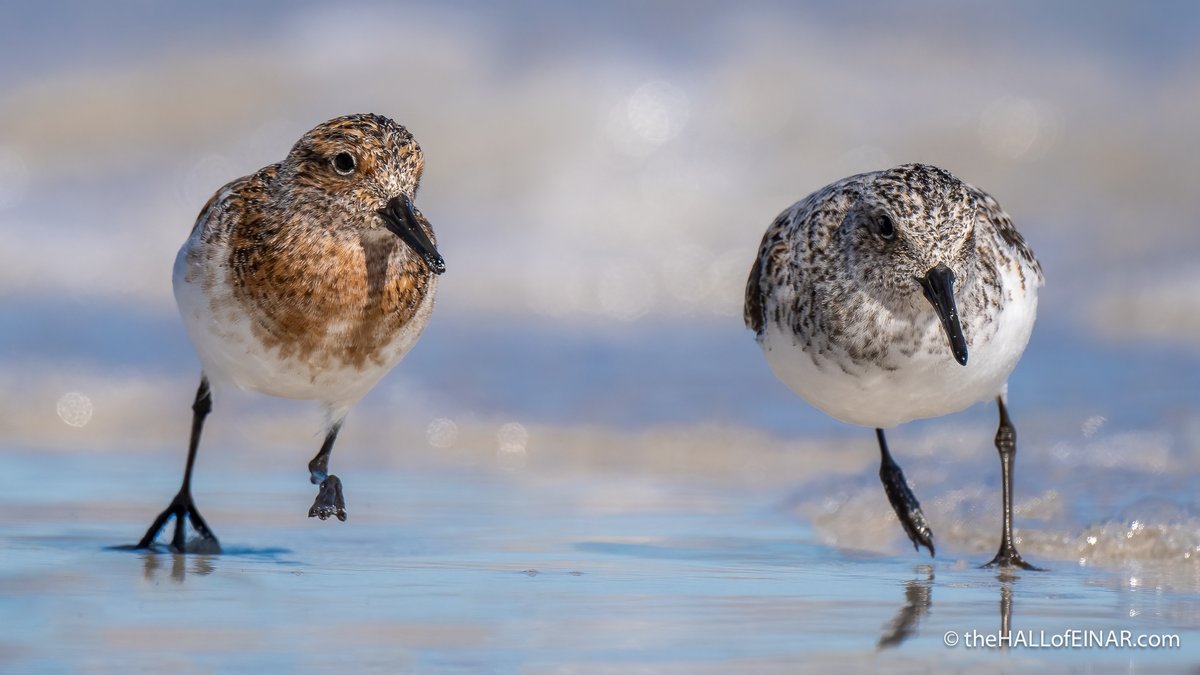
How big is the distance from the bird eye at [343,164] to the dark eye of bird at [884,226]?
205 cm

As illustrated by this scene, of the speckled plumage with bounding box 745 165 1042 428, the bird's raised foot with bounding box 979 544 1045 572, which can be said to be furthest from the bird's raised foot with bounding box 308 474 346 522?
the bird's raised foot with bounding box 979 544 1045 572

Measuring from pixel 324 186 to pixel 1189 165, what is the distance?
13.4m

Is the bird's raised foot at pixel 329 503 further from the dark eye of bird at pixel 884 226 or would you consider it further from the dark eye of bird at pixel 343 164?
the dark eye of bird at pixel 884 226

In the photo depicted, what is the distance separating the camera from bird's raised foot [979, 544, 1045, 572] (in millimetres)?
6965

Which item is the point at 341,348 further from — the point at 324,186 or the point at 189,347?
the point at 189,347

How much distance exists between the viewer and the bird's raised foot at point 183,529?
23.8 ft

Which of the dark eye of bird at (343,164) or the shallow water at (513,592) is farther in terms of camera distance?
the dark eye of bird at (343,164)

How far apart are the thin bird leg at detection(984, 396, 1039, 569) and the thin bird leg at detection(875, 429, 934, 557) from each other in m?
0.32

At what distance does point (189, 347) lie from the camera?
12.6 m

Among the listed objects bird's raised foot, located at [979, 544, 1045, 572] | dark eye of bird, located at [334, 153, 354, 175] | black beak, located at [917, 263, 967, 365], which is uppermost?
dark eye of bird, located at [334, 153, 354, 175]

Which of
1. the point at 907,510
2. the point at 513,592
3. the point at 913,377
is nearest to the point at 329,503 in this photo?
the point at 513,592

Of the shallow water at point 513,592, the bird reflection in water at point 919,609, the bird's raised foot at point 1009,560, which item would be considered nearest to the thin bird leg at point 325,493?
the shallow water at point 513,592

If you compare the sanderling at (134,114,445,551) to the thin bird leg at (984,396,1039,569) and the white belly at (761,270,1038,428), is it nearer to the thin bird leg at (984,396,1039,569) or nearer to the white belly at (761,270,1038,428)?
the white belly at (761,270,1038,428)

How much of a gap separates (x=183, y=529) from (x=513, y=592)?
202cm
